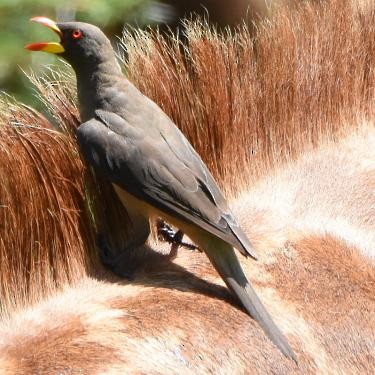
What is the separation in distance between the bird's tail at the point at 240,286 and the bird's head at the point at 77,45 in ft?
1.29

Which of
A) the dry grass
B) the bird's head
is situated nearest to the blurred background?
the dry grass

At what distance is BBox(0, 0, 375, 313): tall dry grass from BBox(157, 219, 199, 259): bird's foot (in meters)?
0.08

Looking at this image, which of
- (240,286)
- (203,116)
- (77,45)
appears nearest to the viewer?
(240,286)

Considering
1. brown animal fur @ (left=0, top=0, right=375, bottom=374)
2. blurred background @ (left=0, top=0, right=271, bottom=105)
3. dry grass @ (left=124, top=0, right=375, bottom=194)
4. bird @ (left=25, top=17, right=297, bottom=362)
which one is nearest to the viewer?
brown animal fur @ (left=0, top=0, right=375, bottom=374)

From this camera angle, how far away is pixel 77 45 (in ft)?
5.92

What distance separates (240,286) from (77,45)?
512mm

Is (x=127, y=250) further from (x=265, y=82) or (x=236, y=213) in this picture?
(x=265, y=82)

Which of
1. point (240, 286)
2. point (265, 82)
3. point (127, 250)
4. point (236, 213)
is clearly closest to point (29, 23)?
point (265, 82)

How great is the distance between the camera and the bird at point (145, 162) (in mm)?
1712

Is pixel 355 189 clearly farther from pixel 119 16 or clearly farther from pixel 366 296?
pixel 119 16

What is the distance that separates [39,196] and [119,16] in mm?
1792

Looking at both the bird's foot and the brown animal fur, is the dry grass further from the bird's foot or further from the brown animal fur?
the bird's foot

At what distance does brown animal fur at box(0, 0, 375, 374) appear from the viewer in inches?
62.6

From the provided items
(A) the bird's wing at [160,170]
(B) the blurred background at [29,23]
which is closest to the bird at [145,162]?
(A) the bird's wing at [160,170]
